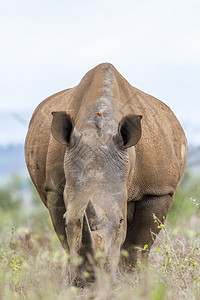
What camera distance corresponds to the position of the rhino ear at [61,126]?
7.64 meters

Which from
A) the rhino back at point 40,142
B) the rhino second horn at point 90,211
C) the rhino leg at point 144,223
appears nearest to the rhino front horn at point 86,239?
the rhino second horn at point 90,211

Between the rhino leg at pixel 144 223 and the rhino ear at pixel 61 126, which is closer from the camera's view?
the rhino ear at pixel 61 126

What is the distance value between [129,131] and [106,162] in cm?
44

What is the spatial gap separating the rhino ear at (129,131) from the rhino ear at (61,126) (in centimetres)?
47

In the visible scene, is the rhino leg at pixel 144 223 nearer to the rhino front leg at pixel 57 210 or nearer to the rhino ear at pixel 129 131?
the rhino front leg at pixel 57 210

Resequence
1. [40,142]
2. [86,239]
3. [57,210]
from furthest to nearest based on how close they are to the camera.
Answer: [40,142], [57,210], [86,239]

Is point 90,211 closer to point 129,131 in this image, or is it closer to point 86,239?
point 86,239

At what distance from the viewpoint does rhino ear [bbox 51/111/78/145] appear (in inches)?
301

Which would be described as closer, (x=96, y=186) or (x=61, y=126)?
(x=96, y=186)

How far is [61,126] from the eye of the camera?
7676mm

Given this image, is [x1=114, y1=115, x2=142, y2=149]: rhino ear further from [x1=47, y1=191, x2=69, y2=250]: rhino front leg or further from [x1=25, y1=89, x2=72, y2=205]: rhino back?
[x1=25, y1=89, x2=72, y2=205]: rhino back

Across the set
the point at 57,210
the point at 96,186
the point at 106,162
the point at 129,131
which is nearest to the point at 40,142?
the point at 57,210

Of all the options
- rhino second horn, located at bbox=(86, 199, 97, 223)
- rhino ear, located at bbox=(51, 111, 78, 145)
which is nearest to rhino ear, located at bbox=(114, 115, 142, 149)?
rhino ear, located at bbox=(51, 111, 78, 145)

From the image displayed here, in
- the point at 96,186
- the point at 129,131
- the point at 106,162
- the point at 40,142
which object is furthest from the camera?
the point at 40,142
